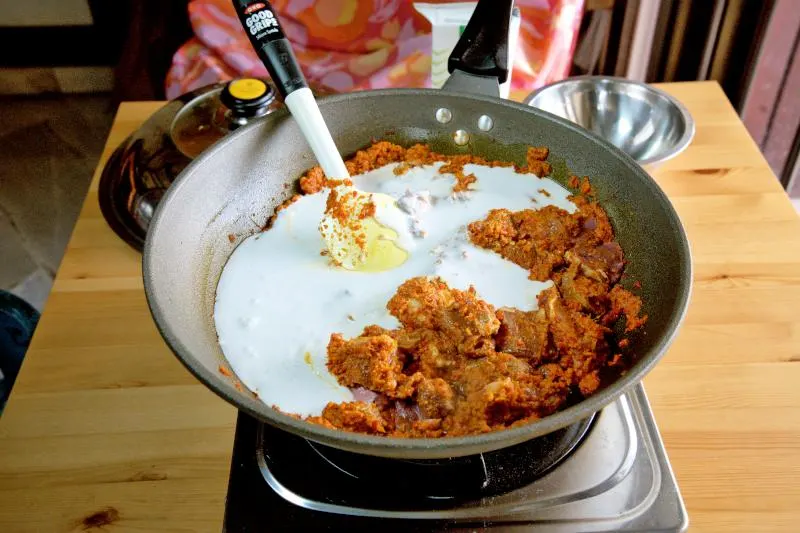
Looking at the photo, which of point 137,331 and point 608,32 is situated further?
point 608,32

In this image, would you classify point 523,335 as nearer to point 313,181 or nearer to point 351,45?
point 313,181

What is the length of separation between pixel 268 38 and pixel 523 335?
0.50 metres

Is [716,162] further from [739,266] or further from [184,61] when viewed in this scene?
[184,61]

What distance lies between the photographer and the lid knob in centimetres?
111

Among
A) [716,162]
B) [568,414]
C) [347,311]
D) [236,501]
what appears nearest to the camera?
[568,414]

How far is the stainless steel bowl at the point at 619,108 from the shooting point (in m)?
1.26

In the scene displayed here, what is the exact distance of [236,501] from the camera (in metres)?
0.71

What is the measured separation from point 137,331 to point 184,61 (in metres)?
1.04

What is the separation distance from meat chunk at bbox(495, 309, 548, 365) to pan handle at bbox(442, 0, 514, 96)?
1.25ft

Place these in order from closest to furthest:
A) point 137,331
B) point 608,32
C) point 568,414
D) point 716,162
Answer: point 568,414
point 137,331
point 716,162
point 608,32

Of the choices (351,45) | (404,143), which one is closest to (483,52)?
(404,143)

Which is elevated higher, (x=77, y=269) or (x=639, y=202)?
(x=639, y=202)

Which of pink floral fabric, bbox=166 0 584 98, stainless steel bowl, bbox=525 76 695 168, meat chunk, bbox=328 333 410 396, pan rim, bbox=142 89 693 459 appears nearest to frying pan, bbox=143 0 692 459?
pan rim, bbox=142 89 693 459

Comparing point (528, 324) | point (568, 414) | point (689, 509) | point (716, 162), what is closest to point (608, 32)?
point (716, 162)
